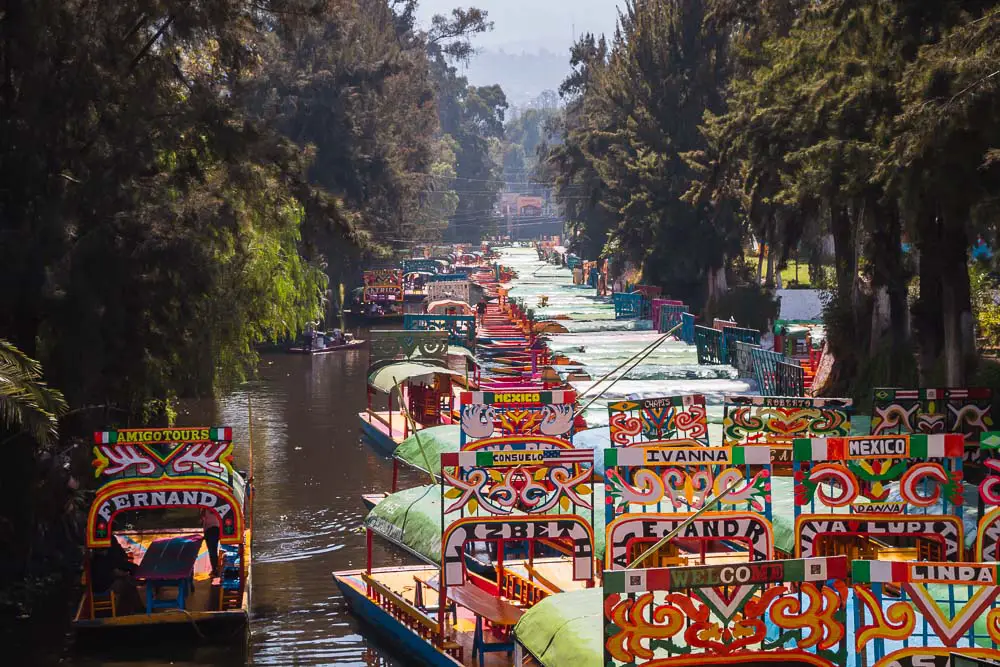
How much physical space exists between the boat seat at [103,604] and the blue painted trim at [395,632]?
3872mm

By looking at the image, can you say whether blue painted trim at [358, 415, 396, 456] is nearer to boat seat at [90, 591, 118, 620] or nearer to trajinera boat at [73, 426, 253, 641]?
trajinera boat at [73, 426, 253, 641]

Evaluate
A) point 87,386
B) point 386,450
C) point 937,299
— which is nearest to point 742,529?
point 87,386

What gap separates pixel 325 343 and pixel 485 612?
45.6 meters

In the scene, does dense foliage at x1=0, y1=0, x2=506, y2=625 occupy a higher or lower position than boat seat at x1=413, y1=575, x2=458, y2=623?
higher

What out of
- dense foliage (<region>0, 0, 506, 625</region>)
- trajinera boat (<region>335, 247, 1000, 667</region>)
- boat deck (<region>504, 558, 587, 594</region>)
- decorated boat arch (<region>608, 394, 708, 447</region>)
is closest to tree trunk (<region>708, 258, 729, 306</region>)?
dense foliage (<region>0, 0, 506, 625</region>)

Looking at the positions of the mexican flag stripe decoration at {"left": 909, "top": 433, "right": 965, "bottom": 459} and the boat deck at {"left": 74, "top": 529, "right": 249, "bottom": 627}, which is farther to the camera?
the boat deck at {"left": 74, "top": 529, "right": 249, "bottom": 627}

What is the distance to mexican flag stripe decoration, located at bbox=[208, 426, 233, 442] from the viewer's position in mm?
19859

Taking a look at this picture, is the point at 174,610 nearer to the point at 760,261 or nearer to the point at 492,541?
the point at 492,541

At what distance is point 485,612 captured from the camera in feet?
55.7

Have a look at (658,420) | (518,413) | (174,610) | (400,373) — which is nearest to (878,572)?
(174,610)

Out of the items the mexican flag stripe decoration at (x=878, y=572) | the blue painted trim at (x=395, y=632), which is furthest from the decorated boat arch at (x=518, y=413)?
the mexican flag stripe decoration at (x=878, y=572)

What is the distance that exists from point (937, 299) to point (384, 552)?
12450 mm

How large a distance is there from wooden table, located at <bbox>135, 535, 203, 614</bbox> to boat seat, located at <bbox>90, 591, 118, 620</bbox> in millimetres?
465

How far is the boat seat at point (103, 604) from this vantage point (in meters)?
19.7
